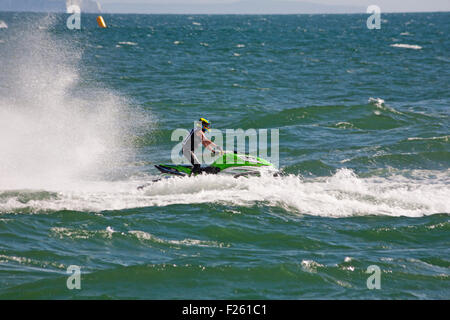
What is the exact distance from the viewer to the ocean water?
408 inches

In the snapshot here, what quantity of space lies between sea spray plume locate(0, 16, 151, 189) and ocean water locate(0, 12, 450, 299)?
4.8 inches

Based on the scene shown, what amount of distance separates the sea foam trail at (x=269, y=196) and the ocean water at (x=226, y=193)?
56 millimetres

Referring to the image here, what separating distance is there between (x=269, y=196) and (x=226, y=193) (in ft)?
3.64

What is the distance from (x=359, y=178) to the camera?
17375 mm

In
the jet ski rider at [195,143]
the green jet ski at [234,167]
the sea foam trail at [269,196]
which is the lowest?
the sea foam trail at [269,196]

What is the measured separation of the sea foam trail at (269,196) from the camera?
1412 cm

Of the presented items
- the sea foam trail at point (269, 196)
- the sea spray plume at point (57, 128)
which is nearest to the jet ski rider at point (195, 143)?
the sea foam trail at point (269, 196)

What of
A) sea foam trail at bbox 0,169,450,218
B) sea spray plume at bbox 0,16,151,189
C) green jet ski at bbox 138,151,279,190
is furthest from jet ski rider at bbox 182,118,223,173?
sea spray plume at bbox 0,16,151,189

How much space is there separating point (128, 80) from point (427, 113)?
18684 millimetres

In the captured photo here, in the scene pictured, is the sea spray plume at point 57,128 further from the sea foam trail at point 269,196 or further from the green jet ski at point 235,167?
the green jet ski at point 235,167

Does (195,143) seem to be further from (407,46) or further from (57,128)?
(407,46)

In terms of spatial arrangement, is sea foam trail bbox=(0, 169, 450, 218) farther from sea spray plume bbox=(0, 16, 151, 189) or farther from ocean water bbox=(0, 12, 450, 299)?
sea spray plume bbox=(0, 16, 151, 189)
